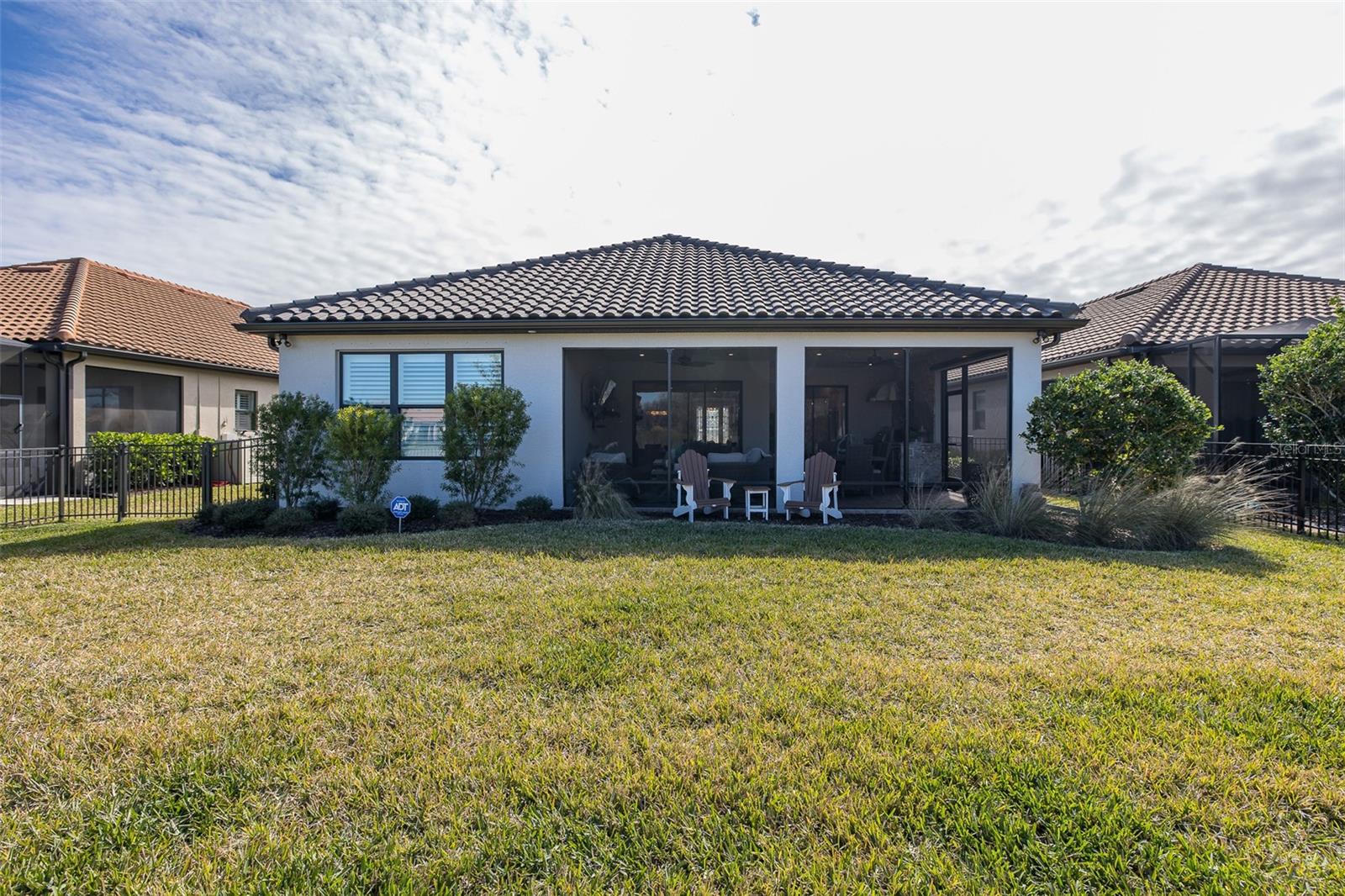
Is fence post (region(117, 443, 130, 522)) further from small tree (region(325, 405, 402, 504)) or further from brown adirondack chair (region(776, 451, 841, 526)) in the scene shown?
brown adirondack chair (region(776, 451, 841, 526))

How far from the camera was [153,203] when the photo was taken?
10688mm

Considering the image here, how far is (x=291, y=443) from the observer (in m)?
8.34

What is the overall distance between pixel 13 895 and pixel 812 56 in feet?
35.2

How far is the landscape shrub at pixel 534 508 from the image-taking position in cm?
855

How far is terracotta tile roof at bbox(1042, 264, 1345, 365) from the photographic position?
12914mm

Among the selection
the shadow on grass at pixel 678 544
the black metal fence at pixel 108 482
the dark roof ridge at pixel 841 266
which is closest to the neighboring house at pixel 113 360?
the black metal fence at pixel 108 482

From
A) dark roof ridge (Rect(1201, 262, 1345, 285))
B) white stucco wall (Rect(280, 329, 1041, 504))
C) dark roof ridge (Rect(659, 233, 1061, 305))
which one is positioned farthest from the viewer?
dark roof ridge (Rect(1201, 262, 1345, 285))

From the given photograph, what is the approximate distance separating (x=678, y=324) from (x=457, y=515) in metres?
4.18

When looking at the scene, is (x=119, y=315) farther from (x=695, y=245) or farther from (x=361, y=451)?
(x=695, y=245)

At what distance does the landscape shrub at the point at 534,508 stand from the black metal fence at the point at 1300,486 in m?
7.23

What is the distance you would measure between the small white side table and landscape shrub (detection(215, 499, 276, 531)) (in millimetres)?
6541

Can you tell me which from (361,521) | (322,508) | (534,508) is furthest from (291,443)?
(534,508)

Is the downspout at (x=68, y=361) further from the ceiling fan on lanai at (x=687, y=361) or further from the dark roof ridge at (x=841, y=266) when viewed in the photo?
the ceiling fan on lanai at (x=687, y=361)

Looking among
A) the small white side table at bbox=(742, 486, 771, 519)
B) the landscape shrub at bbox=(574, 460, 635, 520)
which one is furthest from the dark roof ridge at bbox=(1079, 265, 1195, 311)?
the landscape shrub at bbox=(574, 460, 635, 520)
